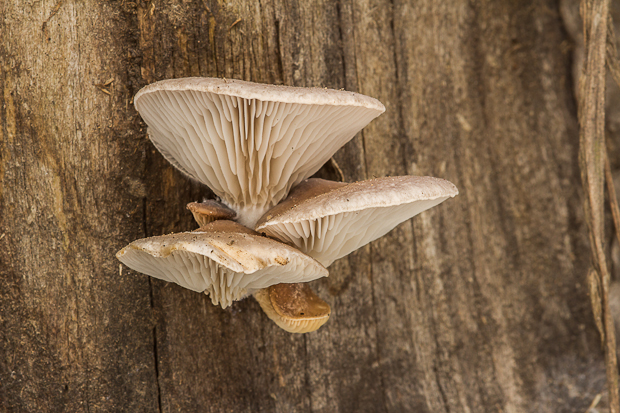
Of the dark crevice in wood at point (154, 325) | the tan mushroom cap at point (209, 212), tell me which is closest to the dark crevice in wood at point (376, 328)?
the tan mushroom cap at point (209, 212)

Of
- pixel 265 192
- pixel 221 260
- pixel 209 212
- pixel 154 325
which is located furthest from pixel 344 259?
pixel 221 260

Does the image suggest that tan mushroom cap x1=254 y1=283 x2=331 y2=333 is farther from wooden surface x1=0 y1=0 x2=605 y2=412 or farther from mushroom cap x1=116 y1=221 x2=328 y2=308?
wooden surface x1=0 y1=0 x2=605 y2=412

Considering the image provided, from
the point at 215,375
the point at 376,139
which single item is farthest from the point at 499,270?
the point at 215,375

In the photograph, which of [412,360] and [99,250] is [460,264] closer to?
[412,360]

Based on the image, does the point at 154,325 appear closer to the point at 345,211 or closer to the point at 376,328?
the point at 345,211

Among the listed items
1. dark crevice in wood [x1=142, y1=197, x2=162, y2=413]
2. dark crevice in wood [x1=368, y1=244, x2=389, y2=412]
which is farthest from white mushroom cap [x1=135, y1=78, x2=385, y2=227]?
dark crevice in wood [x1=368, y1=244, x2=389, y2=412]

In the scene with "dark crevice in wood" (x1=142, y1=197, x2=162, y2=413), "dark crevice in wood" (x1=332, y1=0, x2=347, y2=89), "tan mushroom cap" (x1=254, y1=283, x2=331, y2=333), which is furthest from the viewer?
"dark crevice in wood" (x1=332, y1=0, x2=347, y2=89)

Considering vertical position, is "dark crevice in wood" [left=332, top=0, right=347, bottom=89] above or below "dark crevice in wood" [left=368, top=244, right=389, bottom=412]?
above
